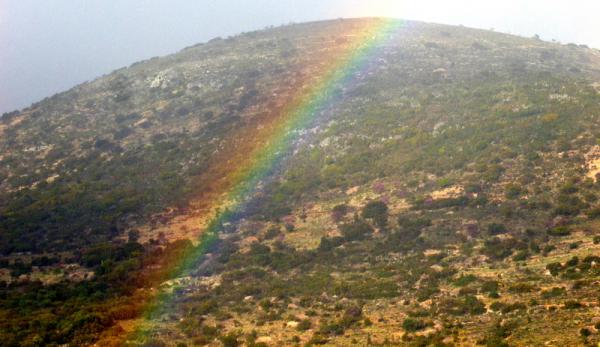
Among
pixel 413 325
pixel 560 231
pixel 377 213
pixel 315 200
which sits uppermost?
pixel 560 231

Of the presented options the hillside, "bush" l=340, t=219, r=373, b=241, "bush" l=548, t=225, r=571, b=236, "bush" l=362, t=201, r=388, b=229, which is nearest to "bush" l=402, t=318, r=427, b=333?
the hillside

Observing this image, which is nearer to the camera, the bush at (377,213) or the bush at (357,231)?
the bush at (357,231)

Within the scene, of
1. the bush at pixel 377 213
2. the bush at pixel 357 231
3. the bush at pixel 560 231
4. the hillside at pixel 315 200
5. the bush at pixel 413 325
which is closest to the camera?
the bush at pixel 413 325

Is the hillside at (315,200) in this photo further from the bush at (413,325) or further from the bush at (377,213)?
the bush at (377,213)

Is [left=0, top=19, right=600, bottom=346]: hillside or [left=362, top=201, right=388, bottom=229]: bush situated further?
[left=362, top=201, right=388, bottom=229]: bush

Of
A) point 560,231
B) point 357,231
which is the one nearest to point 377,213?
point 357,231

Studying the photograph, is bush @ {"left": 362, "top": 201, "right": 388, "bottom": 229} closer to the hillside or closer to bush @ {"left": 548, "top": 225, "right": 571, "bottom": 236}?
the hillside

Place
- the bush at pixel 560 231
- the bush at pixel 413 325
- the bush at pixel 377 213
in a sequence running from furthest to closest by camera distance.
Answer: the bush at pixel 377 213 → the bush at pixel 560 231 → the bush at pixel 413 325

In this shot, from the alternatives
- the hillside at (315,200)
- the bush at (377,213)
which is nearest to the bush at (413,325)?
the hillside at (315,200)

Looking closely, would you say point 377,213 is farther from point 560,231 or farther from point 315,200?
point 560,231
